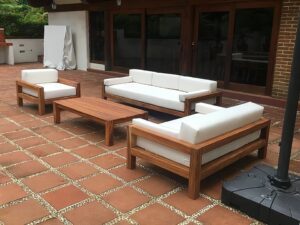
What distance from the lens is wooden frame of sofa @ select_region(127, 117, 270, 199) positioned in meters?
2.57

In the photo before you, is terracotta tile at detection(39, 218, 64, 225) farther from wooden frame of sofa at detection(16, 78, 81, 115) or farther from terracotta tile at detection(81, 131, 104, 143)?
wooden frame of sofa at detection(16, 78, 81, 115)

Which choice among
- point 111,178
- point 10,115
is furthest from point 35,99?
point 111,178

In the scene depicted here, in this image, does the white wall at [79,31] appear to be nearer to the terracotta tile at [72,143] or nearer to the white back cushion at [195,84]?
the white back cushion at [195,84]

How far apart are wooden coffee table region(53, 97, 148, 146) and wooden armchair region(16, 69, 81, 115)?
0.64 metres

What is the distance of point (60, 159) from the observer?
3.39 metres

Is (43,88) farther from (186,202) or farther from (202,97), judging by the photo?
(186,202)

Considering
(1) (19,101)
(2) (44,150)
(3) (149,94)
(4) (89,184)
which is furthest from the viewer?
(1) (19,101)

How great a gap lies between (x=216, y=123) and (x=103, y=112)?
1783mm

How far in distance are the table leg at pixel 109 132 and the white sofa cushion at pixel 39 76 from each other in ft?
8.43

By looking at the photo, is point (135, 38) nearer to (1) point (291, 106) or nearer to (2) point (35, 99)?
(2) point (35, 99)

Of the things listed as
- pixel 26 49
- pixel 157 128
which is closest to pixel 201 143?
pixel 157 128

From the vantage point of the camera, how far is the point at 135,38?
8.55 m

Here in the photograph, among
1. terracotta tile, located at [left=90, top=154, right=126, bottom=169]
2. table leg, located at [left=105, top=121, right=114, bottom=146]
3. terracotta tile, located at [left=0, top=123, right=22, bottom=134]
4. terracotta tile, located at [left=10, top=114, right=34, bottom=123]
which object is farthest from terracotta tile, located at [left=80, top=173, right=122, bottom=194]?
terracotta tile, located at [left=10, top=114, right=34, bottom=123]

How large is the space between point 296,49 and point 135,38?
6.63m
